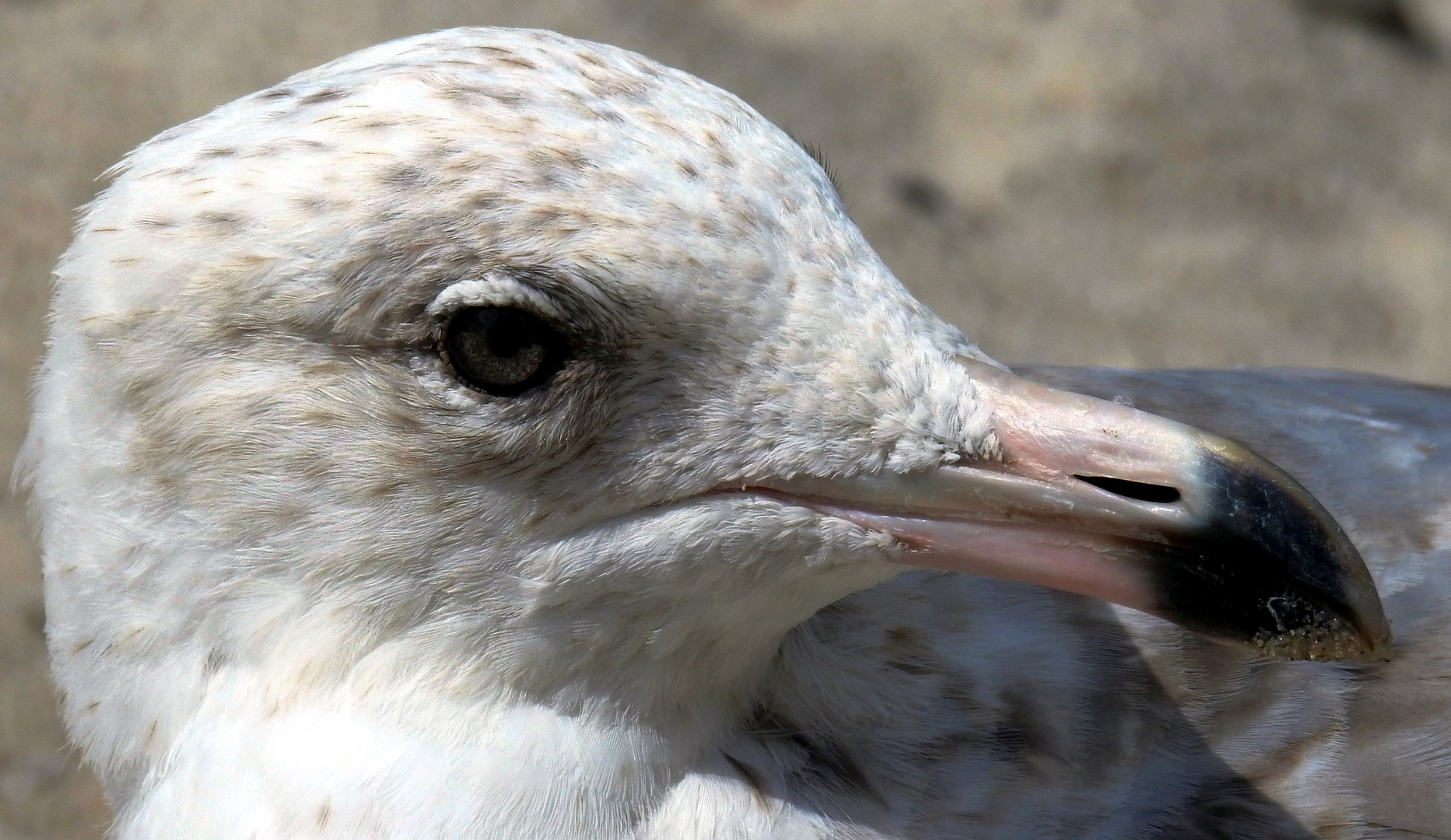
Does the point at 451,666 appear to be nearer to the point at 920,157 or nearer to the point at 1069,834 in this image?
→ the point at 1069,834

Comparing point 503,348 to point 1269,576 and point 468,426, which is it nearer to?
point 468,426

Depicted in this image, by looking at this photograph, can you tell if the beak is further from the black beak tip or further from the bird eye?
the bird eye

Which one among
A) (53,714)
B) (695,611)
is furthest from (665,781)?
(53,714)

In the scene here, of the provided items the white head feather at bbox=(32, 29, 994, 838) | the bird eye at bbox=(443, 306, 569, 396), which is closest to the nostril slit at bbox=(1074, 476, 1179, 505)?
the white head feather at bbox=(32, 29, 994, 838)

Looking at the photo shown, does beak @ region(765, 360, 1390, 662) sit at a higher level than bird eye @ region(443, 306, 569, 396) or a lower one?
higher

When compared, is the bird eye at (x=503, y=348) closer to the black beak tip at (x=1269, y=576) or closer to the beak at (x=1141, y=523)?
the beak at (x=1141, y=523)

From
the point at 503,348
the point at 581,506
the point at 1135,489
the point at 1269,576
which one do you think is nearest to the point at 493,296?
the point at 503,348
